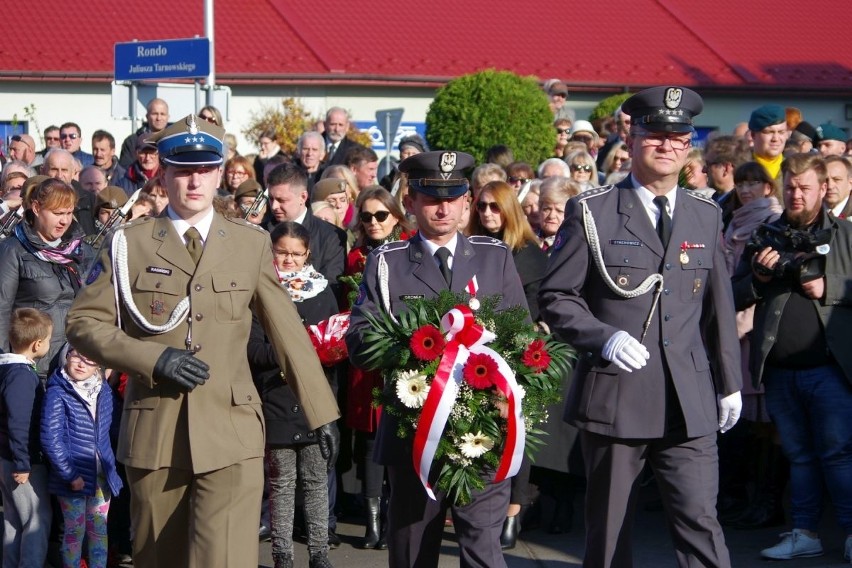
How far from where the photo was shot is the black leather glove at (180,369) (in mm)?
5020

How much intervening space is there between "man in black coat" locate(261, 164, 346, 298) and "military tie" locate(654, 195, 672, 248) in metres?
3.38

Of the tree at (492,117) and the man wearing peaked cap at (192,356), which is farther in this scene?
the tree at (492,117)

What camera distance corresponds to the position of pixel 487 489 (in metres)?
5.58

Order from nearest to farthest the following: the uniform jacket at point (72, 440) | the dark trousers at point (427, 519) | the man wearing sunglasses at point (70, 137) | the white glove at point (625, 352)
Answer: the white glove at point (625, 352), the dark trousers at point (427, 519), the uniform jacket at point (72, 440), the man wearing sunglasses at point (70, 137)

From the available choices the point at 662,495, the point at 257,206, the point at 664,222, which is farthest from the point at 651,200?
the point at 257,206

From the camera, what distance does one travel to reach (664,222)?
5613 millimetres

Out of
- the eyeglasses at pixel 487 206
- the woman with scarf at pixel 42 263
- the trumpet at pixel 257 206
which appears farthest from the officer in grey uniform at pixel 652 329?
the trumpet at pixel 257 206

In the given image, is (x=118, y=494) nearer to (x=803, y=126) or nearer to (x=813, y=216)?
(x=813, y=216)

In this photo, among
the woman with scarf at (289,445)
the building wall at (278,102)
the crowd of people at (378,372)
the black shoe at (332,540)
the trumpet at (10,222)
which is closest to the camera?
the crowd of people at (378,372)

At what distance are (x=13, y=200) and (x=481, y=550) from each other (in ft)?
20.9

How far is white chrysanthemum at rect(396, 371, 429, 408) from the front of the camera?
5.46 meters

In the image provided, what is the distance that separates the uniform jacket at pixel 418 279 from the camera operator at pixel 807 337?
7.01 feet

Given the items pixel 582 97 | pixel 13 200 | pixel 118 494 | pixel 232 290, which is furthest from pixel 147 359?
pixel 582 97

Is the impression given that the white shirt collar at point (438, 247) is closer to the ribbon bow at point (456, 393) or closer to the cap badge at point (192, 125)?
the ribbon bow at point (456, 393)
